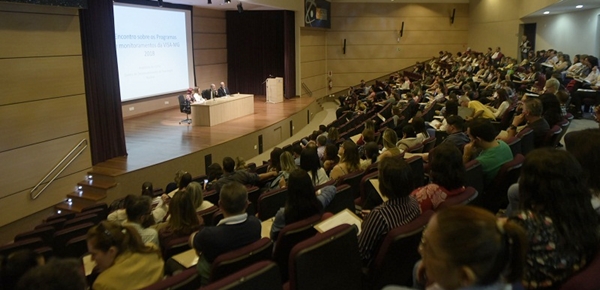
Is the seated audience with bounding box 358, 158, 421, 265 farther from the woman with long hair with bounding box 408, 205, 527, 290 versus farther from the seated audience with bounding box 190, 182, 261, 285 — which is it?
the woman with long hair with bounding box 408, 205, 527, 290

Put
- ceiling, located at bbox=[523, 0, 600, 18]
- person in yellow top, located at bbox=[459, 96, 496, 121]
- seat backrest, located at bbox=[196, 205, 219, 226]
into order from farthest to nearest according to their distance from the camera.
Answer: ceiling, located at bbox=[523, 0, 600, 18] → person in yellow top, located at bbox=[459, 96, 496, 121] → seat backrest, located at bbox=[196, 205, 219, 226]

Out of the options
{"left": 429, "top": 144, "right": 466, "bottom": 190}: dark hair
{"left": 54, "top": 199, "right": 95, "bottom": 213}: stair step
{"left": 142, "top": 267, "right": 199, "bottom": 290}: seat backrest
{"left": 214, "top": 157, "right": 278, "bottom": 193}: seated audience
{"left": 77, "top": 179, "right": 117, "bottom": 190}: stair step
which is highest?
{"left": 429, "top": 144, "right": 466, "bottom": 190}: dark hair

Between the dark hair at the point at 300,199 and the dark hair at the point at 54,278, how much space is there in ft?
4.80

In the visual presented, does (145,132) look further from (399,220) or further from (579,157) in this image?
(579,157)

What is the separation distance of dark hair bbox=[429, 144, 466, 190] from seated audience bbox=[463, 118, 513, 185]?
944 millimetres

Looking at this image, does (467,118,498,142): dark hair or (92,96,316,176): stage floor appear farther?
(92,96,316,176): stage floor

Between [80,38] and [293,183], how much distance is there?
6327mm

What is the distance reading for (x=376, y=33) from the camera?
62.2ft

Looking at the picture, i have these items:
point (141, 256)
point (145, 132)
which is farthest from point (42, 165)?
point (141, 256)

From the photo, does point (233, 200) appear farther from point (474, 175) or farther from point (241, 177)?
point (241, 177)

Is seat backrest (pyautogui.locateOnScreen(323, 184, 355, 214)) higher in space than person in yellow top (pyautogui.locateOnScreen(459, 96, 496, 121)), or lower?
lower

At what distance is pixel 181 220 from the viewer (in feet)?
11.4

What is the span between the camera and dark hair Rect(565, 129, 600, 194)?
81.6 inches

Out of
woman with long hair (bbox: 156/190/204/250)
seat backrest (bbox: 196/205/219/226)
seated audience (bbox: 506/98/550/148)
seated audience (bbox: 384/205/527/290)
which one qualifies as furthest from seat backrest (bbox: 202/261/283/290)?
seated audience (bbox: 506/98/550/148)
